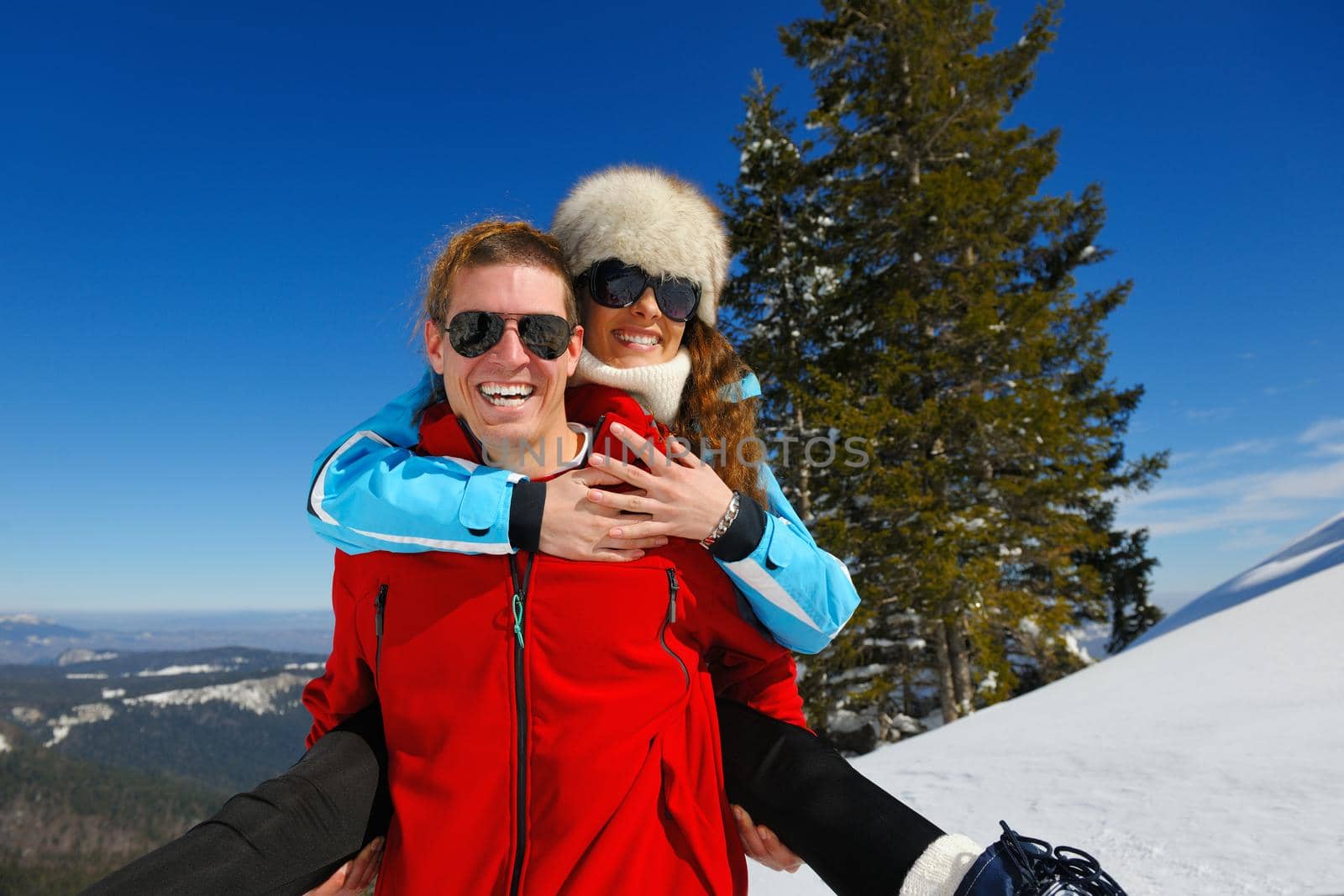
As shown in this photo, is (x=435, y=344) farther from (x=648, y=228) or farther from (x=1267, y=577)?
(x=1267, y=577)

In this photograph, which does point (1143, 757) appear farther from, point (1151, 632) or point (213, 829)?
point (1151, 632)

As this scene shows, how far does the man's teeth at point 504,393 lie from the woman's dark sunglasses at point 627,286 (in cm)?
50

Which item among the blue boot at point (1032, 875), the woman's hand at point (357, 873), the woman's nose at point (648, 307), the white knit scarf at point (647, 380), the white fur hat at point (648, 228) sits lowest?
the woman's hand at point (357, 873)

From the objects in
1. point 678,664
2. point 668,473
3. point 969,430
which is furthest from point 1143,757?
point 969,430

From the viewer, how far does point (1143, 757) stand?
3434 mm

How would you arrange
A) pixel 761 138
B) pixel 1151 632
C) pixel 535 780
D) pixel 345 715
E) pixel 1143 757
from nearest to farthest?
1. pixel 535 780
2. pixel 345 715
3. pixel 1143 757
4. pixel 1151 632
5. pixel 761 138

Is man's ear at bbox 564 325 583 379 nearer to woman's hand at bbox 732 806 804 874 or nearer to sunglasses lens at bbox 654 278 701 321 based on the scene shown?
sunglasses lens at bbox 654 278 701 321

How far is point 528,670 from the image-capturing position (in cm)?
170

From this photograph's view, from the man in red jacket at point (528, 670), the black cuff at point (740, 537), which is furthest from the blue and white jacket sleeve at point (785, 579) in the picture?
the man in red jacket at point (528, 670)

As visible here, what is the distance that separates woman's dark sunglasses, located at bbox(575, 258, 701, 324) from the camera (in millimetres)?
2285

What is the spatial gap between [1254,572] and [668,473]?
1281 cm

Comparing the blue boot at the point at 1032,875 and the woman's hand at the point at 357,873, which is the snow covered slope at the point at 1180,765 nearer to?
the blue boot at the point at 1032,875

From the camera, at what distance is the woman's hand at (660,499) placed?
5.94 ft

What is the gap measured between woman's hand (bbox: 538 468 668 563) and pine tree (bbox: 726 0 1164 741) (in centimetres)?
788
